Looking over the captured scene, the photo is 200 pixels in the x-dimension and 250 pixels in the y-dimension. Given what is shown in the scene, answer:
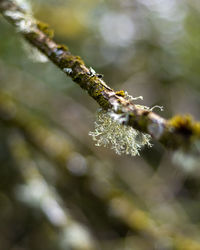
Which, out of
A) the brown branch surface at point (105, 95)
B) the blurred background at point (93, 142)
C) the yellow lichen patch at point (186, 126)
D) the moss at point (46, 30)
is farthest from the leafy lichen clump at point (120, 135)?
the blurred background at point (93, 142)

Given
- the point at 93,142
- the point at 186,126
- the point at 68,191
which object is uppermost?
the point at 93,142

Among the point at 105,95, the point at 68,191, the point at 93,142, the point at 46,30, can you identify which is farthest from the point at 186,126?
the point at 93,142

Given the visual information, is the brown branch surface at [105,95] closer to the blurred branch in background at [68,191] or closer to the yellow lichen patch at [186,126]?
the yellow lichen patch at [186,126]

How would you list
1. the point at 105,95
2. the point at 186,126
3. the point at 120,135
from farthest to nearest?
the point at 120,135
the point at 105,95
the point at 186,126

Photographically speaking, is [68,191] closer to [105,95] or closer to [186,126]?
[105,95]

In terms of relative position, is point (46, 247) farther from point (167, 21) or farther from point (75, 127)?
point (167, 21)

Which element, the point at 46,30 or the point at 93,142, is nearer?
the point at 46,30

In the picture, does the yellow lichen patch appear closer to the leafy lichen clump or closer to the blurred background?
the leafy lichen clump
